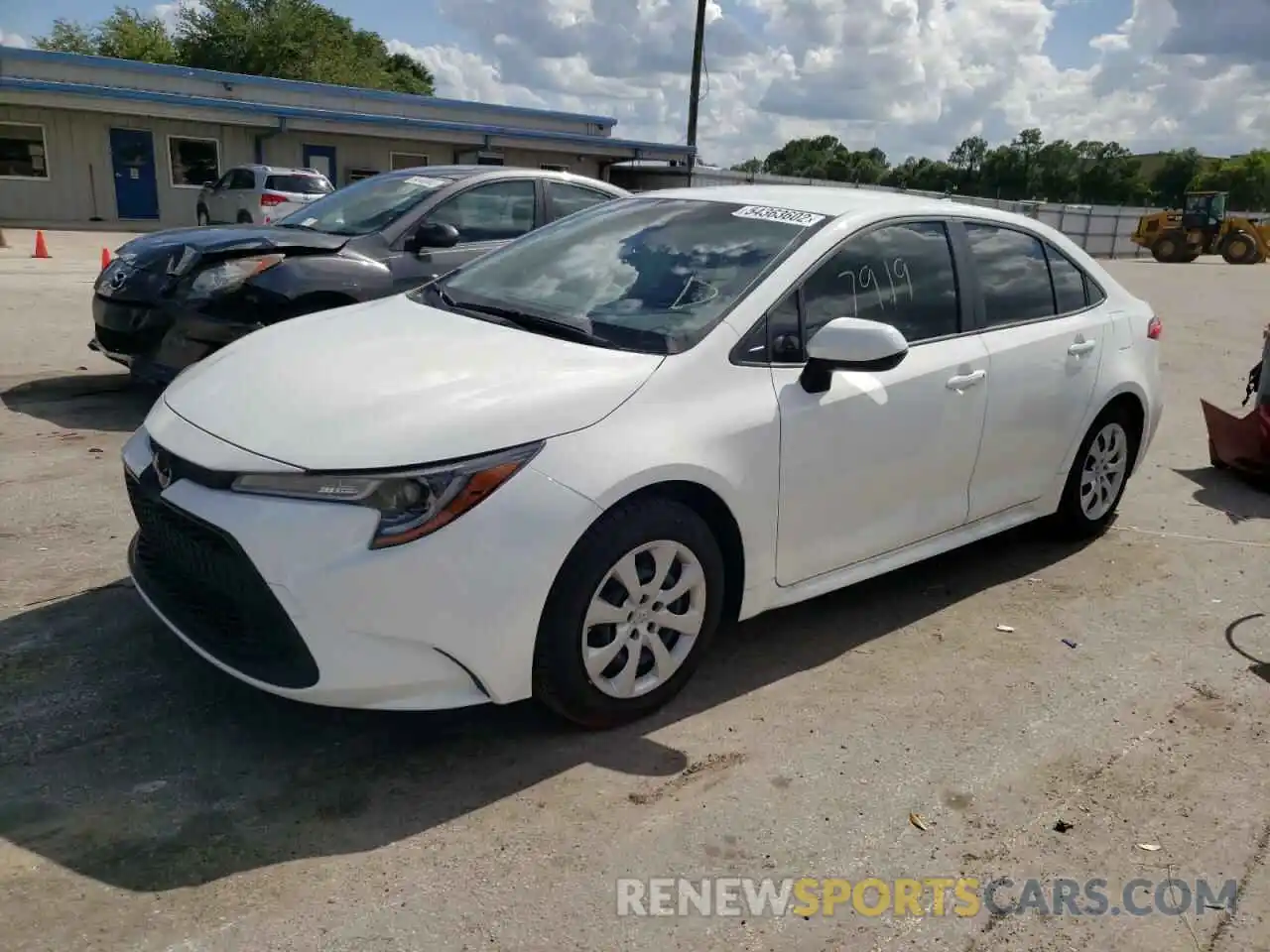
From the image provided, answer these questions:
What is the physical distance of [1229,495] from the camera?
635 centimetres

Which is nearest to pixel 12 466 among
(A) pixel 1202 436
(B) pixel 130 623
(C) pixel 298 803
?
(B) pixel 130 623

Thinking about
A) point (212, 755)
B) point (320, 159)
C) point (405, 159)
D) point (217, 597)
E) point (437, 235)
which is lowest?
point (212, 755)

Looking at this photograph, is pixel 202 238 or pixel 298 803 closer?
pixel 298 803

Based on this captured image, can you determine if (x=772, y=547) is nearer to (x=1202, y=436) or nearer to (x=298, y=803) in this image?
(x=298, y=803)

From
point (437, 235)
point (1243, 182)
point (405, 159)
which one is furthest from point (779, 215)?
point (1243, 182)

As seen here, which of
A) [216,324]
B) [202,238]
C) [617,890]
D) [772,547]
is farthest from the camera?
[202,238]

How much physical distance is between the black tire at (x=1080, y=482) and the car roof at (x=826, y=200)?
1.19m

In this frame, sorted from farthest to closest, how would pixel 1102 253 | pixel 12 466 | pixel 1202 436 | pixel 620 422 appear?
1. pixel 1102 253
2. pixel 1202 436
3. pixel 12 466
4. pixel 620 422

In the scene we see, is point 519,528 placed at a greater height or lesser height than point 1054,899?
greater

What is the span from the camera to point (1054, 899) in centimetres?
269

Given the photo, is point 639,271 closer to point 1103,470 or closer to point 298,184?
point 1103,470

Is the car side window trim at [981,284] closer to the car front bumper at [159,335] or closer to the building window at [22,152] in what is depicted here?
the car front bumper at [159,335]

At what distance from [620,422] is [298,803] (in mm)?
1373

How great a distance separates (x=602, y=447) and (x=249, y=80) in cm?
2944
